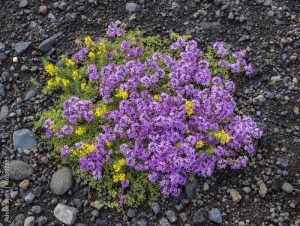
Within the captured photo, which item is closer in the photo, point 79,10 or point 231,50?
point 231,50

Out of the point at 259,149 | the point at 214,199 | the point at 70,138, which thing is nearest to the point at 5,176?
the point at 70,138

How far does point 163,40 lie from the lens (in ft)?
27.6

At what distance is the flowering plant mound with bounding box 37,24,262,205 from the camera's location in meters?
6.63

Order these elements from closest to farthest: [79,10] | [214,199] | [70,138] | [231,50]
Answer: [214,199], [70,138], [231,50], [79,10]

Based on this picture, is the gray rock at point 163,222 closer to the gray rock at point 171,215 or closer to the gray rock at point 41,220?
the gray rock at point 171,215

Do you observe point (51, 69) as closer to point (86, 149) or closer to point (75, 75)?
point (75, 75)

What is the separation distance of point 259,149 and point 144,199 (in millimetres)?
1967

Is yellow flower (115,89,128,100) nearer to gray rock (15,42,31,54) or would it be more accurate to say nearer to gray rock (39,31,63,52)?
gray rock (39,31,63,52)

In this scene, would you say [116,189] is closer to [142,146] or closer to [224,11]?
[142,146]

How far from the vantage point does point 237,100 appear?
7.55 m

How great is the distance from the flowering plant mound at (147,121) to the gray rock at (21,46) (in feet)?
3.18

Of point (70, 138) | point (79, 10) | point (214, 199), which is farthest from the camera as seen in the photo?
point (79, 10)

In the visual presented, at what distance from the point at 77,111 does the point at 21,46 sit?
2.25 meters

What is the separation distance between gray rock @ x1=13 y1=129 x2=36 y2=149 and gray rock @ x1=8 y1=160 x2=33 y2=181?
321 millimetres
